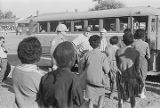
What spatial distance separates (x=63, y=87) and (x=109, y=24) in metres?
9.31

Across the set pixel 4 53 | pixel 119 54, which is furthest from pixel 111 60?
pixel 4 53

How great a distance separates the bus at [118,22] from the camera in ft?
32.8

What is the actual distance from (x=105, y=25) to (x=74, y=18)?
1791 millimetres

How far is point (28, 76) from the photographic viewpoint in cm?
303

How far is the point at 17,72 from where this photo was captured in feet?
10.2

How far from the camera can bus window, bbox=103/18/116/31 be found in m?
11.4

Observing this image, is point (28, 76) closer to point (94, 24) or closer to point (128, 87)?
point (128, 87)

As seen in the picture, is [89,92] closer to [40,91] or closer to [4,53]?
[40,91]

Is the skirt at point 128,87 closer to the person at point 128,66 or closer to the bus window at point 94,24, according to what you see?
the person at point 128,66

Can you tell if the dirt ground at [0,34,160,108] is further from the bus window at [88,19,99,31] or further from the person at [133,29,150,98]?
the bus window at [88,19,99,31]

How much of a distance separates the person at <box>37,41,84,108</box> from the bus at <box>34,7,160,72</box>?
22.5ft

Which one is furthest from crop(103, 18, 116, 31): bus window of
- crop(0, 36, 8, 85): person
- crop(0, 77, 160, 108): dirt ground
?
crop(0, 36, 8, 85): person

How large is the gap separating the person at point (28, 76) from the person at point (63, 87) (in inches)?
15.0

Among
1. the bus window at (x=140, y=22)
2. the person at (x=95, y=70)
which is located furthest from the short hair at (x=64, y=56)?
the bus window at (x=140, y=22)
